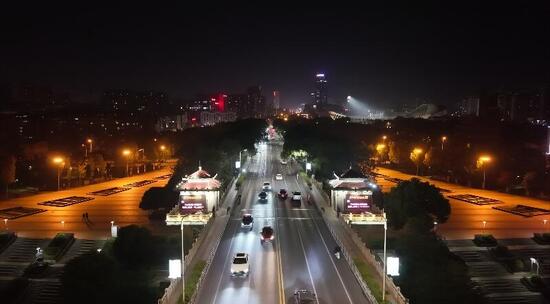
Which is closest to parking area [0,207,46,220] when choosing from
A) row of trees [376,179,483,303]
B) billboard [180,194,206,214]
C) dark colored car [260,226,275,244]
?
billboard [180,194,206,214]

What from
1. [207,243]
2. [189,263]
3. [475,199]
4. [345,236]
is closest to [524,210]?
[475,199]

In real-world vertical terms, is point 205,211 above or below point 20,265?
above

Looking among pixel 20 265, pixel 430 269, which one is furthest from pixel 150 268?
pixel 430 269

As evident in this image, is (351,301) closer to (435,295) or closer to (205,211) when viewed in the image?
(435,295)

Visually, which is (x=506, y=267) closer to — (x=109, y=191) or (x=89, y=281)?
(x=89, y=281)

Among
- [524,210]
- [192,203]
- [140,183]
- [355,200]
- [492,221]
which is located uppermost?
[355,200]

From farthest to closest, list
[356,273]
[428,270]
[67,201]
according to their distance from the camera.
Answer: [67,201], [356,273], [428,270]
